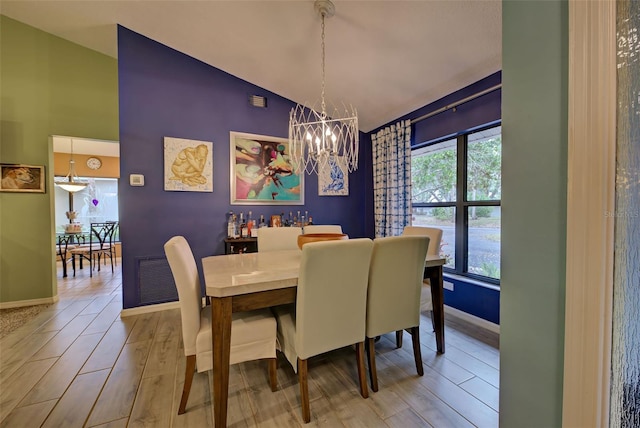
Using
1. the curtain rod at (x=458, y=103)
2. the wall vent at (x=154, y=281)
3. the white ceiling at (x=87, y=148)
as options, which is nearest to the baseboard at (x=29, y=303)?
the wall vent at (x=154, y=281)

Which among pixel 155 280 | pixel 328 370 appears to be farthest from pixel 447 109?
pixel 155 280

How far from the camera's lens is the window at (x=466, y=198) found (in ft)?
8.91

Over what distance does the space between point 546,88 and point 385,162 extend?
3246 mm

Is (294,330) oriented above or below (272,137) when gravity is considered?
below

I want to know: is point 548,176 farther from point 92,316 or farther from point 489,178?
point 92,316

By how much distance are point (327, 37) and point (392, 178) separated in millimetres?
1931

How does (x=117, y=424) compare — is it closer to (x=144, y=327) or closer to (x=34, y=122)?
(x=144, y=327)

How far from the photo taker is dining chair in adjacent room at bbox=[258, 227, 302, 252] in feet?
8.47

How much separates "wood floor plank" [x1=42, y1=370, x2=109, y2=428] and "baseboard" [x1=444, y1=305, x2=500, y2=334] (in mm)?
3186

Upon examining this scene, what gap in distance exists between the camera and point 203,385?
176 cm

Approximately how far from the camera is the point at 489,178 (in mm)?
2736

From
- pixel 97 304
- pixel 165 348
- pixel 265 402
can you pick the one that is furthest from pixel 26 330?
pixel 265 402

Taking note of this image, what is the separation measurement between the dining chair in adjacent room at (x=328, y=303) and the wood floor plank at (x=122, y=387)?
3.37 feet

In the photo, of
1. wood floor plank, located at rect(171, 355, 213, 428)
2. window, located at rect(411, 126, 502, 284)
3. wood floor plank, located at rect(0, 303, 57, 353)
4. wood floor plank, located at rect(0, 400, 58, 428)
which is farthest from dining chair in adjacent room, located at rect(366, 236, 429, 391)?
wood floor plank, located at rect(0, 303, 57, 353)
